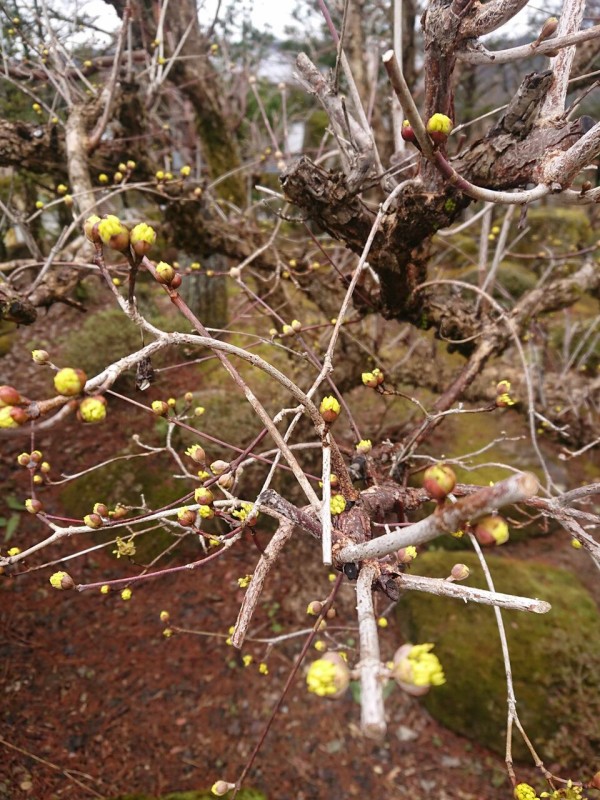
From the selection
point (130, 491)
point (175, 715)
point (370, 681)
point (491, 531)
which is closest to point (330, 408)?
point (491, 531)

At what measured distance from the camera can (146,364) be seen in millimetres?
1066

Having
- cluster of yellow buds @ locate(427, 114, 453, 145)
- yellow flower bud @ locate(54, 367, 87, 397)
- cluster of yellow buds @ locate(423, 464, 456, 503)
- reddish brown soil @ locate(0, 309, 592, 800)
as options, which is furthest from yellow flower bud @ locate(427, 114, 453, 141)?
reddish brown soil @ locate(0, 309, 592, 800)

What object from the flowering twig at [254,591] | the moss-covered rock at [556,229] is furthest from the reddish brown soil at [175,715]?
the moss-covered rock at [556,229]

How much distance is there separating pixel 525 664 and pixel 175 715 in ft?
7.18

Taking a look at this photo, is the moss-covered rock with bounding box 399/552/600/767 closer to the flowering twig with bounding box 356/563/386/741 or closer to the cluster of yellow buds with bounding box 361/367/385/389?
the cluster of yellow buds with bounding box 361/367/385/389

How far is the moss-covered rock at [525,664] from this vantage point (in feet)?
9.00

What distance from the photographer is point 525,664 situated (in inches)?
113

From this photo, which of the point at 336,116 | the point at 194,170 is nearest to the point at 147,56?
the point at 194,170

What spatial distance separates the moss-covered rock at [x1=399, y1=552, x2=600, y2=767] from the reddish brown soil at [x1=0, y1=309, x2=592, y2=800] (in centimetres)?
23

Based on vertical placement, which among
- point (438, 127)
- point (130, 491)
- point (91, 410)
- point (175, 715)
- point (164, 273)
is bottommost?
point (175, 715)

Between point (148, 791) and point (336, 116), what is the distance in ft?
11.0

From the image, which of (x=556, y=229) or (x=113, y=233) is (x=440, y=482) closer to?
(x=113, y=233)

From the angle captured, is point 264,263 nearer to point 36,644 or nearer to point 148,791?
point 36,644

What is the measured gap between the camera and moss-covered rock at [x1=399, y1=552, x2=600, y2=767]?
2742mm
